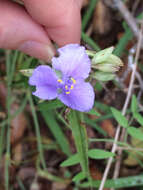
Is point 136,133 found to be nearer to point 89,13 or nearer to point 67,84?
point 67,84

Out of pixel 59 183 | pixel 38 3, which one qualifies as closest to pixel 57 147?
pixel 59 183

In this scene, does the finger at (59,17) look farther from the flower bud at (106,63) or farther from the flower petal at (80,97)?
the flower petal at (80,97)

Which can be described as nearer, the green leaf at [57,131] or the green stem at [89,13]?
the green leaf at [57,131]

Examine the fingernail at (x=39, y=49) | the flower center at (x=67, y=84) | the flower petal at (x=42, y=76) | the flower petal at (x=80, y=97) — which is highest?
the fingernail at (x=39, y=49)

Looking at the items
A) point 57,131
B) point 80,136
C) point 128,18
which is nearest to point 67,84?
point 80,136

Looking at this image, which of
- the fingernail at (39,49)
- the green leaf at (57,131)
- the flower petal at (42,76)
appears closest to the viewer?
the flower petal at (42,76)

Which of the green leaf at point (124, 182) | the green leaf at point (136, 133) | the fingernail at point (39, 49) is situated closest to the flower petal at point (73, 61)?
the fingernail at point (39, 49)

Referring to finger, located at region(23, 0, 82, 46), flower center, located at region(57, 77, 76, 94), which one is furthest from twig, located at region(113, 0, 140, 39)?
flower center, located at region(57, 77, 76, 94)
